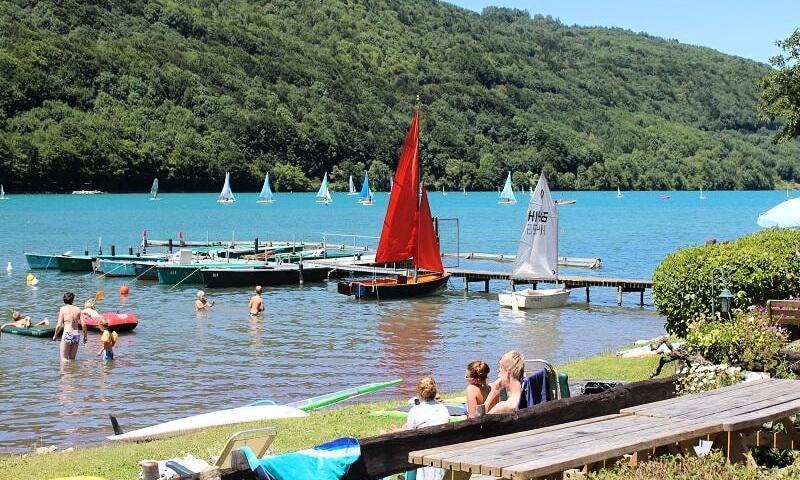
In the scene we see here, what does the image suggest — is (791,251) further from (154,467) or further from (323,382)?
(154,467)

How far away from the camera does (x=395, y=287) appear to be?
39.5 metres

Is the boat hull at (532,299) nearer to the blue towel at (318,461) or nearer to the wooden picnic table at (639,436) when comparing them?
the wooden picnic table at (639,436)

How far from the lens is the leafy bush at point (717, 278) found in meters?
16.3

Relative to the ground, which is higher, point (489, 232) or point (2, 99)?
point (2, 99)

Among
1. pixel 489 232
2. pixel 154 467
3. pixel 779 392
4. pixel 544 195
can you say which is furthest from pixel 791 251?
pixel 489 232

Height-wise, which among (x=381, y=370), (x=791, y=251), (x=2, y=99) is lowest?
(x=381, y=370)

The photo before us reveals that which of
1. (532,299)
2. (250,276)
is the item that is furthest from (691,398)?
(250,276)

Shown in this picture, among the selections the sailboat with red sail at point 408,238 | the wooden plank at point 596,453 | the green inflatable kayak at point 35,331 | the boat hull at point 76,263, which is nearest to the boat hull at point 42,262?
the boat hull at point 76,263

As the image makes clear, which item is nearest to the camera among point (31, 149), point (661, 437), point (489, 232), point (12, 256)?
point (661, 437)

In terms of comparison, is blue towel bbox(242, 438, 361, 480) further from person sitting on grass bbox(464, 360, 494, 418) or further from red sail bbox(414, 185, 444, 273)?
red sail bbox(414, 185, 444, 273)

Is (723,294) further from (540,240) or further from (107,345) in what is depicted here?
(540,240)

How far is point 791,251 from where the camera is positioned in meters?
17.0

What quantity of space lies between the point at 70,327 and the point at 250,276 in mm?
21786

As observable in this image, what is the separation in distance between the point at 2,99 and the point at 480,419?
164m
